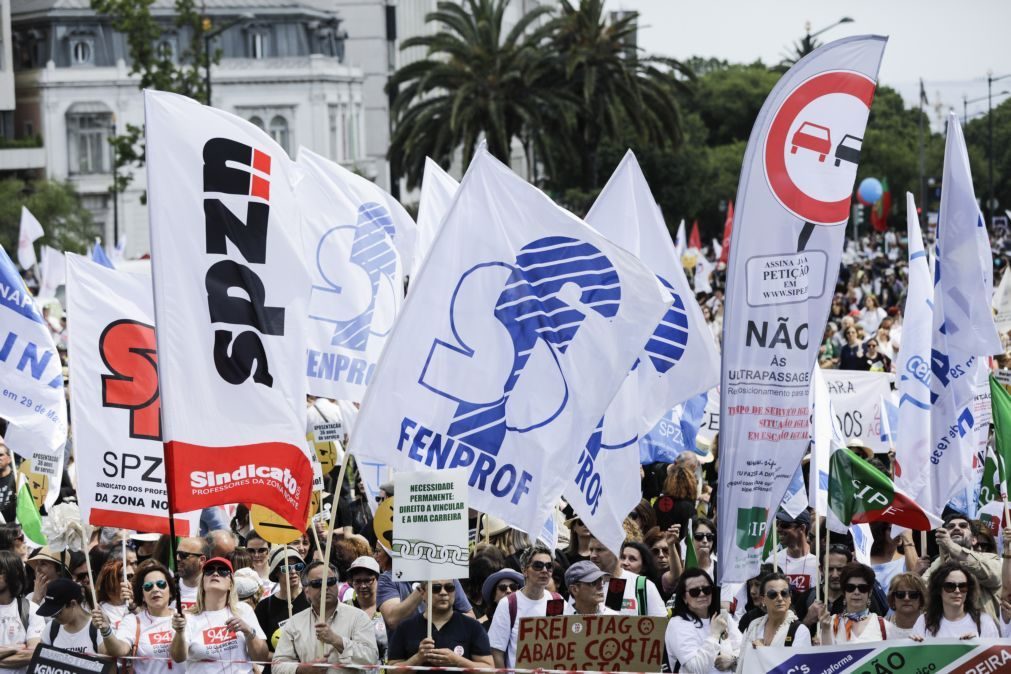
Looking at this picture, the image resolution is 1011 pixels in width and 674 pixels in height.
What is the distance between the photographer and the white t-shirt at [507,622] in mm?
9133

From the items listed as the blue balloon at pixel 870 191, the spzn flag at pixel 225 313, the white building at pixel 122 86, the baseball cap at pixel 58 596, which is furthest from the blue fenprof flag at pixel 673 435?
the white building at pixel 122 86

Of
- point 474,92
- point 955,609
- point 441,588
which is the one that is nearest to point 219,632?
point 441,588

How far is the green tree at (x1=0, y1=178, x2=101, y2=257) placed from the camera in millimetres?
57469

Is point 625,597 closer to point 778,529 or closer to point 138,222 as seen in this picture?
point 778,529

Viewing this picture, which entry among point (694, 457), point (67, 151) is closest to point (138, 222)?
point (67, 151)

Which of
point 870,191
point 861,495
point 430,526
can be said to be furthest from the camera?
point 870,191

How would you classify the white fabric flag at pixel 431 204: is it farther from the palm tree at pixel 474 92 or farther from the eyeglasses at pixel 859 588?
the palm tree at pixel 474 92

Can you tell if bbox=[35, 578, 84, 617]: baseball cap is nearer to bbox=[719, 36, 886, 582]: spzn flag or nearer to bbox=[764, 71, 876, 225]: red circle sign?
bbox=[719, 36, 886, 582]: spzn flag

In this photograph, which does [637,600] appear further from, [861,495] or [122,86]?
[122,86]

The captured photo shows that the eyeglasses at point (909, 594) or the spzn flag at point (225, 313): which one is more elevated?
the spzn flag at point (225, 313)

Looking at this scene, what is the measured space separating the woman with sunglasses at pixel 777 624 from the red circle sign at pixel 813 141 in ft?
5.76

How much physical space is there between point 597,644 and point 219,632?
1.81m

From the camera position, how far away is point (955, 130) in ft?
40.3

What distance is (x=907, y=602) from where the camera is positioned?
8.89 m
